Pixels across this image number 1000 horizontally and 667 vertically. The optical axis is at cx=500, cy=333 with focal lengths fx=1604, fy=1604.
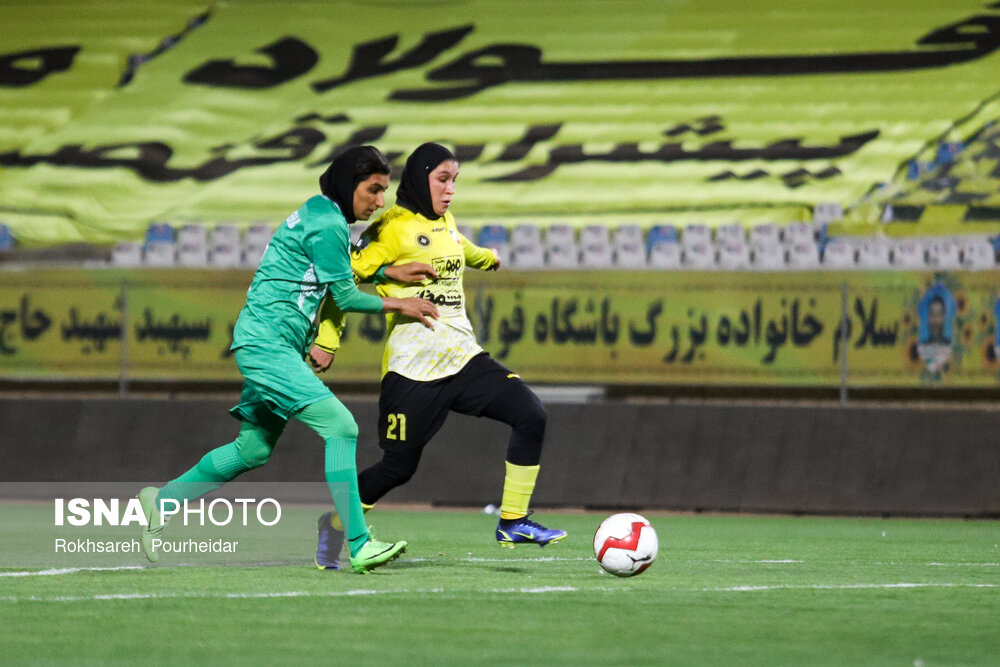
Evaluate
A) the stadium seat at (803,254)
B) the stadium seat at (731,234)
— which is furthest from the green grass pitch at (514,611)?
the stadium seat at (731,234)

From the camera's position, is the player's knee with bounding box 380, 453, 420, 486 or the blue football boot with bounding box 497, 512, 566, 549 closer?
the player's knee with bounding box 380, 453, 420, 486

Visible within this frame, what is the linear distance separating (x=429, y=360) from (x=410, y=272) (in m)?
0.46

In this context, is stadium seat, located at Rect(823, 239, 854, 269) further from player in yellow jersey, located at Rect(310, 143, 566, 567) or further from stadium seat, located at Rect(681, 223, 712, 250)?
player in yellow jersey, located at Rect(310, 143, 566, 567)

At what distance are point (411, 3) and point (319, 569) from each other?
20536 mm

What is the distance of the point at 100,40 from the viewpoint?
88.1ft

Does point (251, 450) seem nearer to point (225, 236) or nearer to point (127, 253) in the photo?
point (225, 236)

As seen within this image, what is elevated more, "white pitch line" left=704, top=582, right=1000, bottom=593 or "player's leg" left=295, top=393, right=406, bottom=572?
"player's leg" left=295, top=393, right=406, bottom=572

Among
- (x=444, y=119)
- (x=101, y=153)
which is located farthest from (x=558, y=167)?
(x=101, y=153)

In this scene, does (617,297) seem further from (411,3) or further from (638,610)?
(411,3)

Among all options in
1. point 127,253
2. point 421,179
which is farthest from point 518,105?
point 421,179

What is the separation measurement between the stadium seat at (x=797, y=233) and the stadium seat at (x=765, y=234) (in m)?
0.10

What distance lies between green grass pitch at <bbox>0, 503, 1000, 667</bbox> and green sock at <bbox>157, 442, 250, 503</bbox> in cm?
34

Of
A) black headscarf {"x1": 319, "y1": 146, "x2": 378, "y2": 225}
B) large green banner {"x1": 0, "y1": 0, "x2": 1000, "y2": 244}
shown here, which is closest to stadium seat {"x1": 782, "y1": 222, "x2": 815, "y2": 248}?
large green banner {"x1": 0, "y1": 0, "x2": 1000, "y2": 244}

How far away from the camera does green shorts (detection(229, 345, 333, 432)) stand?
674 centimetres
